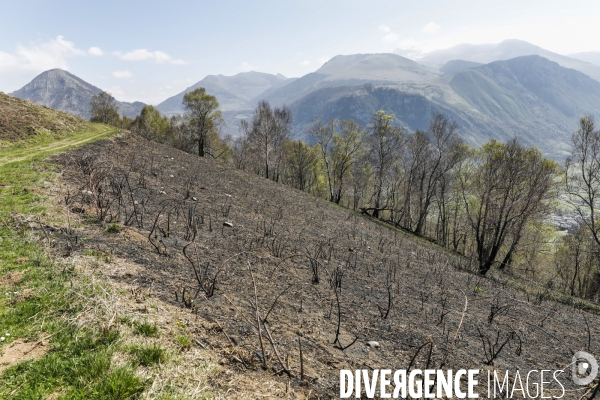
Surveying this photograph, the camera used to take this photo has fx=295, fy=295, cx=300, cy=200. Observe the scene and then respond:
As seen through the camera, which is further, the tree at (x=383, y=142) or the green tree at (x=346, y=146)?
the green tree at (x=346, y=146)

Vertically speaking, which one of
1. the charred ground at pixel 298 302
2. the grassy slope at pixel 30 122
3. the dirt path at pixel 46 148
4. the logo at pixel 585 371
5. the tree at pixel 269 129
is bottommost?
the logo at pixel 585 371

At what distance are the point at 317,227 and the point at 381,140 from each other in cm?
2302

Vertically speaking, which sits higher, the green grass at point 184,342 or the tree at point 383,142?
the tree at point 383,142

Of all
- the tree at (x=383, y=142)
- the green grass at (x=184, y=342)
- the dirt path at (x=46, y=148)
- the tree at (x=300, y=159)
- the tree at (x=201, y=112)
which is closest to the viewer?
the green grass at (x=184, y=342)

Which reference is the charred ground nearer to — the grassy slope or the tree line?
the tree line

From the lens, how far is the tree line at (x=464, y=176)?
2361 centimetres

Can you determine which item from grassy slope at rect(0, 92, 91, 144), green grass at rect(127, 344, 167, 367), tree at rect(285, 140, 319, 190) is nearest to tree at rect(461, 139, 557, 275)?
green grass at rect(127, 344, 167, 367)

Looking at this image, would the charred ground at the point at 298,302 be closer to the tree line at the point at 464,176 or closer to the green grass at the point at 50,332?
the green grass at the point at 50,332

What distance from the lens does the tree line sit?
2361cm

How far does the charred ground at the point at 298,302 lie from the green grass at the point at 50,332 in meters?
0.93

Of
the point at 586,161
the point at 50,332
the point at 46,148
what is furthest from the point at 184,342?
the point at 586,161

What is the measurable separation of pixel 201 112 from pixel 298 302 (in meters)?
47.9

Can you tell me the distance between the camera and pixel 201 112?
49344 millimetres

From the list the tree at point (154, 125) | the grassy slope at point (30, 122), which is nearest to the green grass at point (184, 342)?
the grassy slope at point (30, 122)
